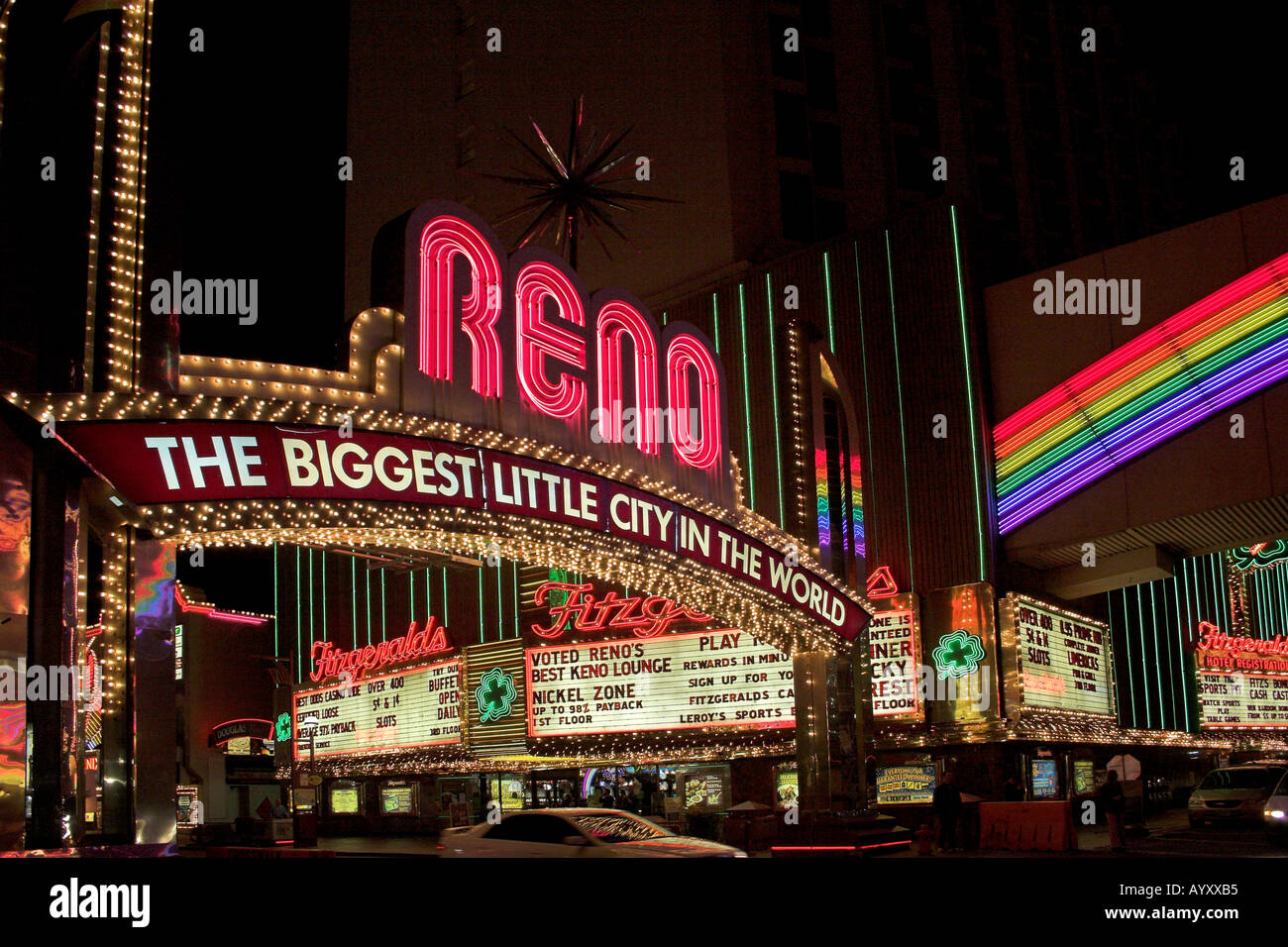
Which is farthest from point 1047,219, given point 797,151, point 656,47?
point 656,47

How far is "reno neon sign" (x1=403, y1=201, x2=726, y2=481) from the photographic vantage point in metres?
13.7

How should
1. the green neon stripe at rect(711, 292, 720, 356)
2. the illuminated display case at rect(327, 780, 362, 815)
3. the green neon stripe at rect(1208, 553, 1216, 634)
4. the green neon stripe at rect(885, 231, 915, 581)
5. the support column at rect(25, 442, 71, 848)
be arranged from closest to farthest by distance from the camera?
1. the support column at rect(25, 442, 71, 848)
2. the green neon stripe at rect(885, 231, 915, 581)
3. the green neon stripe at rect(711, 292, 720, 356)
4. the green neon stripe at rect(1208, 553, 1216, 634)
5. the illuminated display case at rect(327, 780, 362, 815)

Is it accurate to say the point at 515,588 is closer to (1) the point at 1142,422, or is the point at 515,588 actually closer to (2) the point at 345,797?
(2) the point at 345,797

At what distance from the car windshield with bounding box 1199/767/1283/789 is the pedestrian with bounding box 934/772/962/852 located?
7.85m

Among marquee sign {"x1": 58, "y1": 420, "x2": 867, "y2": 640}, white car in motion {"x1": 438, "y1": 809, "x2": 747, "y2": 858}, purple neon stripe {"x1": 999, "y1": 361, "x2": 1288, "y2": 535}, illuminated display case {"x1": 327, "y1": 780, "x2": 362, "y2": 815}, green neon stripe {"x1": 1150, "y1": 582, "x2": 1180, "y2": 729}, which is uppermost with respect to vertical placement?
purple neon stripe {"x1": 999, "y1": 361, "x2": 1288, "y2": 535}

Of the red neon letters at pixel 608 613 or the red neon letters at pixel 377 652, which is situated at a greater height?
the red neon letters at pixel 608 613

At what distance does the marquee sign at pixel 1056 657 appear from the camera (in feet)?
76.4

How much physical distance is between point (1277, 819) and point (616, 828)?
410 inches

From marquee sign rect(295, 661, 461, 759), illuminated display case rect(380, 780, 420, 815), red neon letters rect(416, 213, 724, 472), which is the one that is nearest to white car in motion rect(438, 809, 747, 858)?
red neon letters rect(416, 213, 724, 472)

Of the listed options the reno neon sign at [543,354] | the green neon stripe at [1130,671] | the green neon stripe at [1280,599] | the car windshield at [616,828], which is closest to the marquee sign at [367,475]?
the reno neon sign at [543,354]

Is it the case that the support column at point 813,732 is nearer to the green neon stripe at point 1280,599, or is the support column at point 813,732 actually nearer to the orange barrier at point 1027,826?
the orange barrier at point 1027,826

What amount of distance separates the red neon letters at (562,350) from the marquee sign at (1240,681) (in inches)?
763

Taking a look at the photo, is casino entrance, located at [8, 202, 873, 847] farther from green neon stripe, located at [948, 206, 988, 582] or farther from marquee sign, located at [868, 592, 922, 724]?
green neon stripe, located at [948, 206, 988, 582]

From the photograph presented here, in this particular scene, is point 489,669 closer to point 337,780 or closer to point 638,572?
point 337,780
